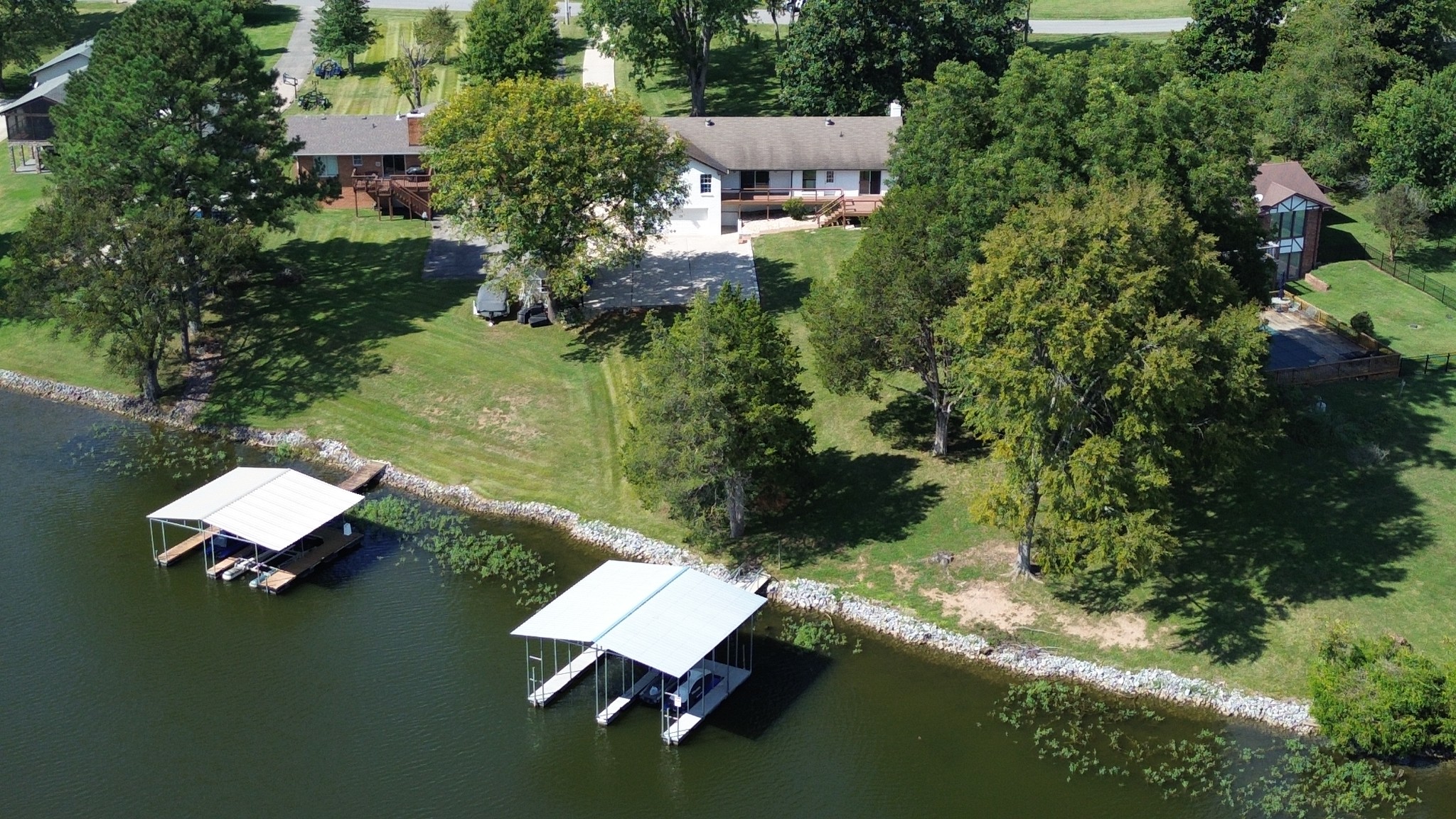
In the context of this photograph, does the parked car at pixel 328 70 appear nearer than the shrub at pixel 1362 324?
No

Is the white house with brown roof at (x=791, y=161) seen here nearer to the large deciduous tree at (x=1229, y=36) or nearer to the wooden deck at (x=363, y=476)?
the large deciduous tree at (x=1229, y=36)

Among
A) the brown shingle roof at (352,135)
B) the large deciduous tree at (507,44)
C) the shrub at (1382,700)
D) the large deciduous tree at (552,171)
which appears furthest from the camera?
the large deciduous tree at (507,44)

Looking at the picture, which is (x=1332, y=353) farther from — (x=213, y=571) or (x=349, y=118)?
(x=349, y=118)

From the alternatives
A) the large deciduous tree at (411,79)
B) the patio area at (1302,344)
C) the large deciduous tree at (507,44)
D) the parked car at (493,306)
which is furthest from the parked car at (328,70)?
the patio area at (1302,344)

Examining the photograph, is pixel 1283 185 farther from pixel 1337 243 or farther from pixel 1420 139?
pixel 1420 139

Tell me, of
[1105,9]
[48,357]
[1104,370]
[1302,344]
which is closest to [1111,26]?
[1105,9]

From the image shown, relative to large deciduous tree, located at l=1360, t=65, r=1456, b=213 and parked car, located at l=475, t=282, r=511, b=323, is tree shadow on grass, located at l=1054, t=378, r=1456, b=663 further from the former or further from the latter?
parked car, located at l=475, t=282, r=511, b=323

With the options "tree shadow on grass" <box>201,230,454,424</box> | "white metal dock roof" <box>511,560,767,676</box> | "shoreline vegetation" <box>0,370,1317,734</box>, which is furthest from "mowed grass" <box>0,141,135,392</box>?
"white metal dock roof" <box>511,560,767,676</box>
